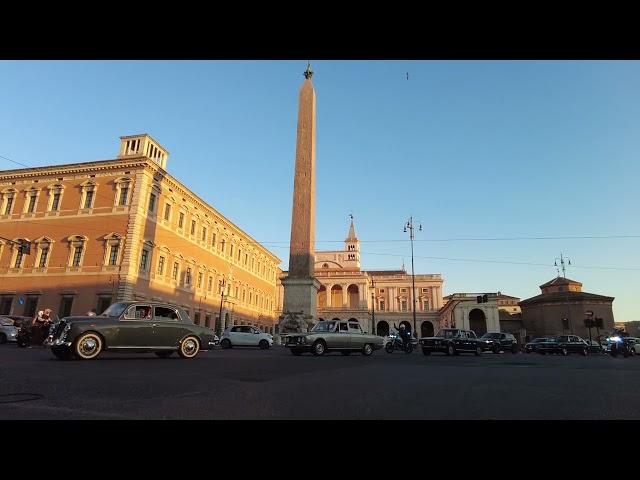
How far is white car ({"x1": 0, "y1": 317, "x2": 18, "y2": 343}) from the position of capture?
20.7 m

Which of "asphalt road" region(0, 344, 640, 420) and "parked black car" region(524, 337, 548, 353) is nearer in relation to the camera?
"asphalt road" region(0, 344, 640, 420)

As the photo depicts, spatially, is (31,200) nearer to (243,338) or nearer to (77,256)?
(77,256)

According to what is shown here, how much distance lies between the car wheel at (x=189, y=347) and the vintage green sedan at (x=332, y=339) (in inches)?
196

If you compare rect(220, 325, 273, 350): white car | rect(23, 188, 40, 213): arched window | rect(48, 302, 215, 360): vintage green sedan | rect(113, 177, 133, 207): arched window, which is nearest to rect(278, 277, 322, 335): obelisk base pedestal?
rect(220, 325, 273, 350): white car

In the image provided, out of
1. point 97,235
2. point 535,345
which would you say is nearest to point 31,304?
point 97,235

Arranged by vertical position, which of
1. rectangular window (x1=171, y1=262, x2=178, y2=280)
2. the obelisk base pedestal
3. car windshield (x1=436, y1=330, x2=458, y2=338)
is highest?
rectangular window (x1=171, y1=262, x2=178, y2=280)

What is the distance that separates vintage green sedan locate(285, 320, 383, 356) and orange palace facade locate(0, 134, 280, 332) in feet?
65.4

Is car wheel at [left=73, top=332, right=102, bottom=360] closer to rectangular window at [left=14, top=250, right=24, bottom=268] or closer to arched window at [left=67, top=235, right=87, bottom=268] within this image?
arched window at [left=67, top=235, right=87, bottom=268]

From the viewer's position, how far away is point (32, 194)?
1404 inches

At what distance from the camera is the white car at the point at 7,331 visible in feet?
67.8

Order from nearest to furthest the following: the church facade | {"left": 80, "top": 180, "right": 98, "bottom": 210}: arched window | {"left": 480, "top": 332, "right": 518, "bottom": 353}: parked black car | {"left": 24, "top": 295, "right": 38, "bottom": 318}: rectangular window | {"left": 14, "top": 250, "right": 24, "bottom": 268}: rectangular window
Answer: {"left": 480, "top": 332, "right": 518, "bottom": 353}: parked black car
{"left": 24, "top": 295, "right": 38, "bottom": 318}: rectangular window
{"left": 14, "top": 250, "right": 24, "bottom": 268}: rectangular window
{"left": 80, "top": 180, "right": 98, "bottom": 210}: arched window
the church facade

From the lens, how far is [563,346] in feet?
91.9
